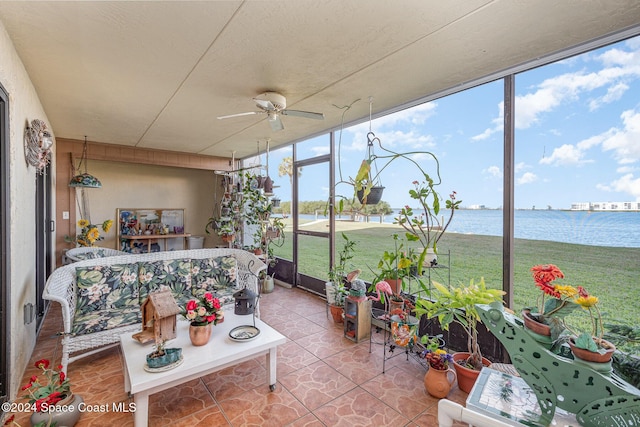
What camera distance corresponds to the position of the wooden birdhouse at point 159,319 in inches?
76.0

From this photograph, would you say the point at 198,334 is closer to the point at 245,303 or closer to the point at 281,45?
the point at 245,303

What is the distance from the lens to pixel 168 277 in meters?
3.14

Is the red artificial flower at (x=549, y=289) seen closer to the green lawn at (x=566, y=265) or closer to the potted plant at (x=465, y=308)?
the potted plant at (x=465, y=308)

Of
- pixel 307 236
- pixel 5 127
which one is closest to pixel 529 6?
pixel 5 127

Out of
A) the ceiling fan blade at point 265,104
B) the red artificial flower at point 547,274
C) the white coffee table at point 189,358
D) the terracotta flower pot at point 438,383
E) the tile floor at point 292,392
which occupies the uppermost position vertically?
the ceiling fan blade at point 265,104

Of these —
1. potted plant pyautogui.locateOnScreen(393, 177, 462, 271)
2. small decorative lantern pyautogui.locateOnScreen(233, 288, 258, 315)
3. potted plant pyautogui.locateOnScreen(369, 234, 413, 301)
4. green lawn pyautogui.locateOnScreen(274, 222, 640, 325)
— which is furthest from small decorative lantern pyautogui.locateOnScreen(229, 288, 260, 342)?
green lawn pyautogui.locateOnScreen(274, 222, 640, 325)

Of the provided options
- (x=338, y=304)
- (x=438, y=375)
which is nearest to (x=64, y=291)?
(x=338, y=304)

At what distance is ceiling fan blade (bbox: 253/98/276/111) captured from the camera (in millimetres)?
2506

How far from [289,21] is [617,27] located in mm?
2084

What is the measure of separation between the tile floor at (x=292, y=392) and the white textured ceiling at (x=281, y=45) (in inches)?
102

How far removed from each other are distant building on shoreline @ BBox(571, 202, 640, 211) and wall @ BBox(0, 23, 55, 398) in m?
4.14

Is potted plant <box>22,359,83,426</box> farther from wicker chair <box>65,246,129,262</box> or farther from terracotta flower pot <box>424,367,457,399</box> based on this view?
terracotta flower pot <box>424,367,457,399</box>

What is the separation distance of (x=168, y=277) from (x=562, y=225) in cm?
391

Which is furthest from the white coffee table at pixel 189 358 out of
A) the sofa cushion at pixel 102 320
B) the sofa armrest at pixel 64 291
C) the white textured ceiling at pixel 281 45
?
the white textured ceiling at pixel 281 45
